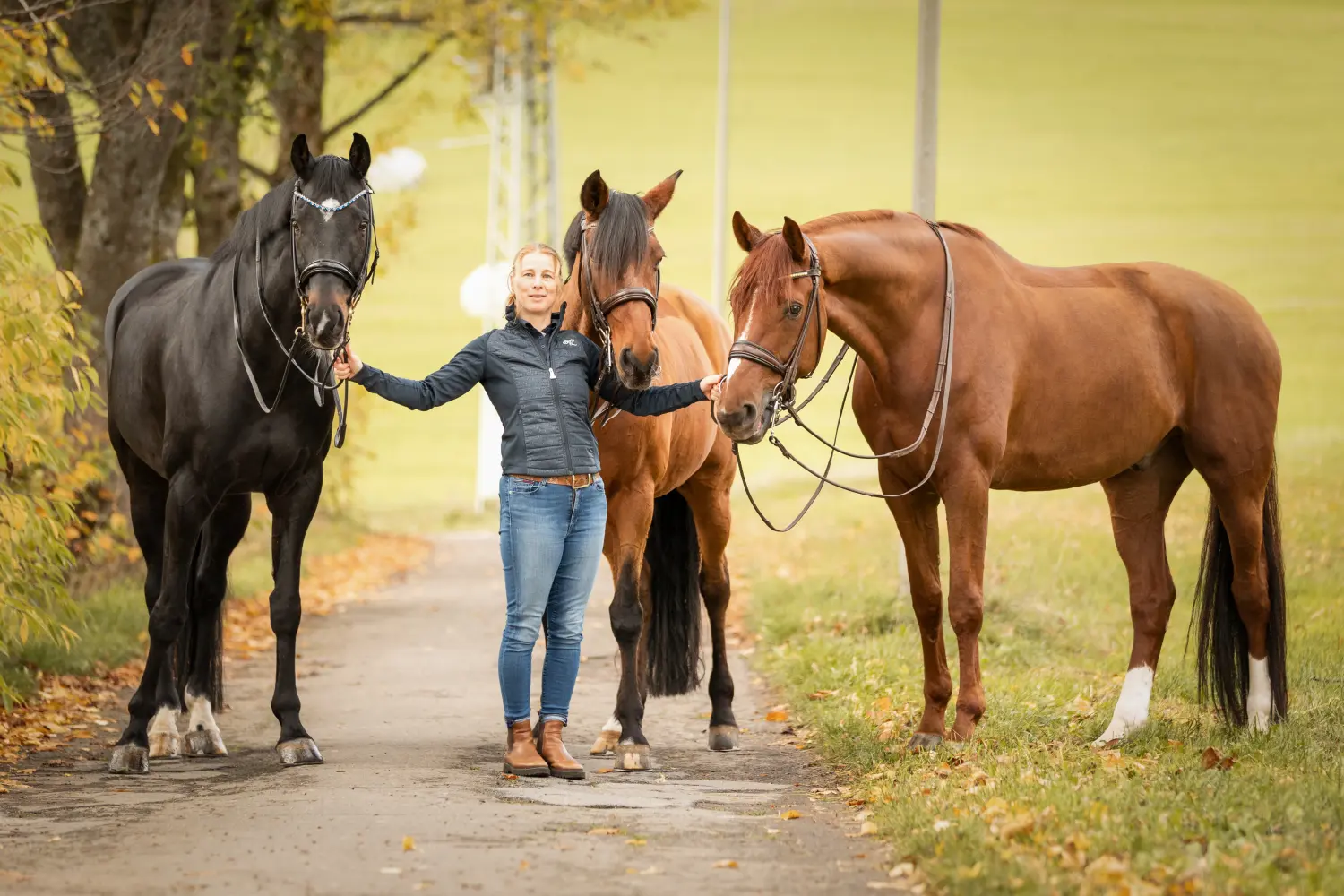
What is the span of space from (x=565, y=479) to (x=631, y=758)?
4.31ft

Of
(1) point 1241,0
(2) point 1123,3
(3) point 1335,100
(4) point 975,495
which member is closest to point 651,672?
(4) point 975,495

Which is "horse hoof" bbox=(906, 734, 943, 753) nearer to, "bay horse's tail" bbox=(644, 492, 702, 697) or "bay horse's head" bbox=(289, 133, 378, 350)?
"bay horse's tail" bbox=(644, 492, 702, 697)

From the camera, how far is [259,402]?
263 inches

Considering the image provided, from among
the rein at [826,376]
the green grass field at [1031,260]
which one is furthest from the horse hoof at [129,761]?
the green grass field at [1031,260]

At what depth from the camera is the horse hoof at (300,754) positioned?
21.6 feet

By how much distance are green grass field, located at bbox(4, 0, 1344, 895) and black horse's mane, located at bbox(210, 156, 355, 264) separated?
3358 mm

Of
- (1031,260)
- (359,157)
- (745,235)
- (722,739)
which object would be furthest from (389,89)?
(1031,260)

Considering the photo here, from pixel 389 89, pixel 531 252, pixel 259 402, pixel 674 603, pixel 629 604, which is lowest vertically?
pixel 674 603

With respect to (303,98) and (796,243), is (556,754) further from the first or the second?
(303,98)

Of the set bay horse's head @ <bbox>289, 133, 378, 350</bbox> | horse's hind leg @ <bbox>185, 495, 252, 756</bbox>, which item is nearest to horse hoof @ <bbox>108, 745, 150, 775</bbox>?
horse's hind leg @ <bbox>185, 495, 252, 756</bbox>

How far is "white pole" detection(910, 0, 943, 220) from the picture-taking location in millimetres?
10461

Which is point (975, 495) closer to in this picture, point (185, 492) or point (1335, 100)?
point (185, 492)

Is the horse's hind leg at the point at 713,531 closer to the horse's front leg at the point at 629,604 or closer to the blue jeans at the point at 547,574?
the horse's front leg at the point at 629,604

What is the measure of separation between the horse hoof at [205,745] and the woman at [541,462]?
67.4 inches
